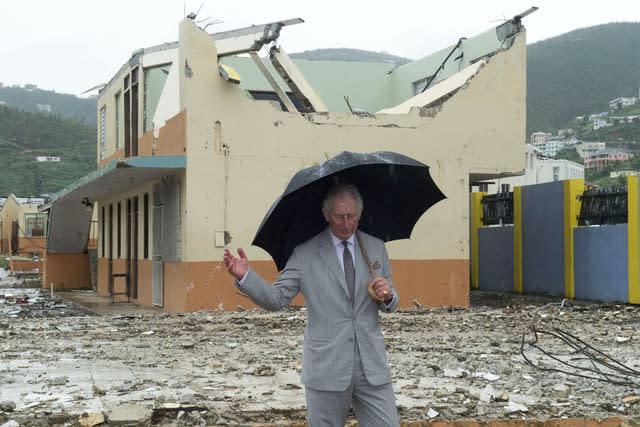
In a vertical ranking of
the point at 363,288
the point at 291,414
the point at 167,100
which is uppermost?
the point at 167,100

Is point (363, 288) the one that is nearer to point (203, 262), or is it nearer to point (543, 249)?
point (203, 262)

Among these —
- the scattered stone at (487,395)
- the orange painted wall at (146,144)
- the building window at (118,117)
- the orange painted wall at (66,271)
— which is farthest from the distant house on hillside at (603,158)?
the scattered stone at (487,395)

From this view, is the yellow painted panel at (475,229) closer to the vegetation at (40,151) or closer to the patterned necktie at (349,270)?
the patterned necktie at (349,270)

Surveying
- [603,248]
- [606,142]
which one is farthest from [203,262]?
[606,142]

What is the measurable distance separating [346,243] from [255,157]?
43.7 ft

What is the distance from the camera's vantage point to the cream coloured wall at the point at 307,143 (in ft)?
57.8

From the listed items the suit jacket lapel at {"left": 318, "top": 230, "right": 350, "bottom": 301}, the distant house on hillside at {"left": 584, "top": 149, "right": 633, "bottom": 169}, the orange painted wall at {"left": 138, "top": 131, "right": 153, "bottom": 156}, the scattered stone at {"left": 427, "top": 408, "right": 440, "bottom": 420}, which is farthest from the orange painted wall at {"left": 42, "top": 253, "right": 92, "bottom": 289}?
the distant house on hillside at {"left": 584, "top": 149, "right": 633, "bottom": 169}

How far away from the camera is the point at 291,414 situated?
7.30m

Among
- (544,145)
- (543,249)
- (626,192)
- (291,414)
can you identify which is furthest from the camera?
(544,145)

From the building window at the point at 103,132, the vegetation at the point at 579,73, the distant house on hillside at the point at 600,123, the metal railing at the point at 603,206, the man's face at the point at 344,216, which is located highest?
the vegetation at the point at 579,73

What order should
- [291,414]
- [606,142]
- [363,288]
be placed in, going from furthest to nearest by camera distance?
[606,142], [291,414], [363,288]

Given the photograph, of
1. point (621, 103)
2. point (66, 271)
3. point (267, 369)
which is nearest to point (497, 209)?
point (66, 271)

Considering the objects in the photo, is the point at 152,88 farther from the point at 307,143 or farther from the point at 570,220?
the point at 570,220

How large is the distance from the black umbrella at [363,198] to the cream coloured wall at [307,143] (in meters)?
12.4
